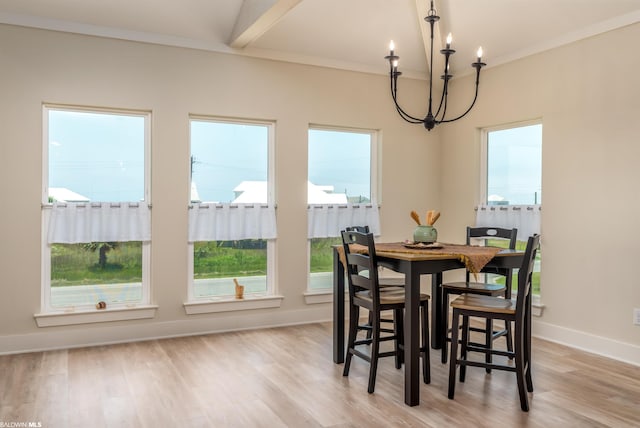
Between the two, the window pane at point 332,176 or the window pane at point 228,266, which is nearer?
the window pane at point 228,266

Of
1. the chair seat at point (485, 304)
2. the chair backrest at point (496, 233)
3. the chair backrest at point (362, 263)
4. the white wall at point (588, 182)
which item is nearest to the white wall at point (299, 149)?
the white wall at point (588, 182)

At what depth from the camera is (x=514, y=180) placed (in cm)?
510

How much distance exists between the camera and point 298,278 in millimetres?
5215

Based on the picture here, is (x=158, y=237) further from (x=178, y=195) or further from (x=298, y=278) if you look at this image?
(x=298, y=278)

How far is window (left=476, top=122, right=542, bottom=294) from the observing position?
4.83 meters

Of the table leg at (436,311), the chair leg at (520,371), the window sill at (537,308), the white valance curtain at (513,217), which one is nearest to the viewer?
the chair leg at (520,371)

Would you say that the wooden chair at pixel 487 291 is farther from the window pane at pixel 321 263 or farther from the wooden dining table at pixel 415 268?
the window pane at pixel 321 263

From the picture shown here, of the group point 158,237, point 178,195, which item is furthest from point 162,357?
point 178,195

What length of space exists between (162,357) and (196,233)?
3.95 ft

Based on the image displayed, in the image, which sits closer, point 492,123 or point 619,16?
point 619,16

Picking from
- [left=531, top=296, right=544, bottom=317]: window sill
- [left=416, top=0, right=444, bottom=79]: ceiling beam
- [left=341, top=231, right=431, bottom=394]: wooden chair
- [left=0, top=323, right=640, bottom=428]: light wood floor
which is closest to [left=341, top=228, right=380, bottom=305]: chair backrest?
[left=341, top=231, right=431, bottom=394]: wooden chair

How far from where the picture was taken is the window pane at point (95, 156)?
4.34 m

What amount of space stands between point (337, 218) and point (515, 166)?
1.84 metres

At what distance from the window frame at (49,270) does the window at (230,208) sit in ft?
1.31
